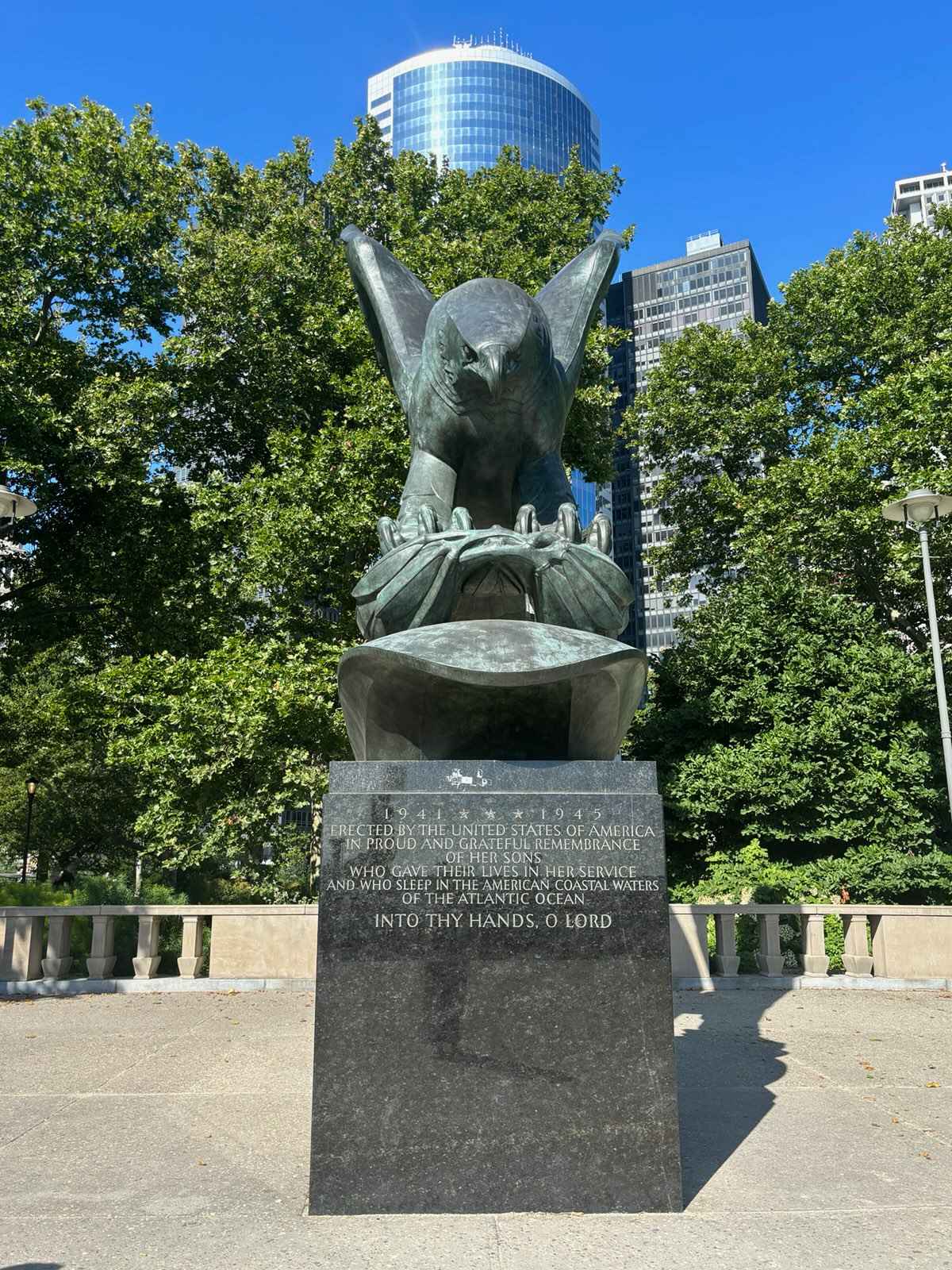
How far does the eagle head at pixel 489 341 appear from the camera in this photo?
5.42 m

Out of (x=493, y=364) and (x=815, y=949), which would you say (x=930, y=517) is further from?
(x=493, y=364)

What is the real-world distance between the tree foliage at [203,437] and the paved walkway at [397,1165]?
847 cm

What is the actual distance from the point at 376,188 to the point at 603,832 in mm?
23247

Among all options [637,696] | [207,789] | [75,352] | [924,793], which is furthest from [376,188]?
[637,696]

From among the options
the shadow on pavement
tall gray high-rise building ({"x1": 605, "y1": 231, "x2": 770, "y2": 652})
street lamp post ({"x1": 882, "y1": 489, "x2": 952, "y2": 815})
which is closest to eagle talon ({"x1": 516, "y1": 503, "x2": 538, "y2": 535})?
the shadow on pavement

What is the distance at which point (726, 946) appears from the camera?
11.6m

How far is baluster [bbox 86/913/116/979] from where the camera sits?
428 inches

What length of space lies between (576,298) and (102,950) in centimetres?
882

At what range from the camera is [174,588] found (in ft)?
60.6

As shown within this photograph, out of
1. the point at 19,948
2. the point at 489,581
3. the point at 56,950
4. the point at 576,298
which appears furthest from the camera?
the point at 56,950

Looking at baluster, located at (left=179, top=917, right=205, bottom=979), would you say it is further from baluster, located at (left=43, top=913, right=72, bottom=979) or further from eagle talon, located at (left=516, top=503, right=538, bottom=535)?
eagle talon, located at (left=516, top=503, right=538, bottom=535)

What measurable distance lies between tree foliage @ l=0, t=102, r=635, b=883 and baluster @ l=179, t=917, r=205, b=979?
4.71 m

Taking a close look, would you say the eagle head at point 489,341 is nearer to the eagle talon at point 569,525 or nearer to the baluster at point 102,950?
the eagle talon at point 569,525

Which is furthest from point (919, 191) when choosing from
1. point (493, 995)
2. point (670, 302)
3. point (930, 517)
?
point (493, 995)
